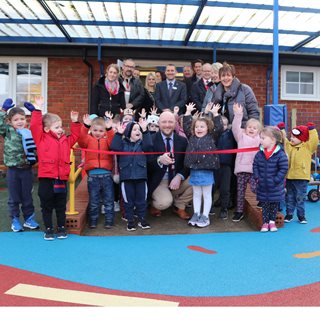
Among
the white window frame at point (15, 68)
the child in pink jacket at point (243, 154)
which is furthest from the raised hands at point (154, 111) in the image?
the white window frame at point (15, 68)

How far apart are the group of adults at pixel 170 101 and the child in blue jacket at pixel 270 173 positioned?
81cm

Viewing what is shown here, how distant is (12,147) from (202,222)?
2639 millimetres

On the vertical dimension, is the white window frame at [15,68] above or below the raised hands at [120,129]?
above

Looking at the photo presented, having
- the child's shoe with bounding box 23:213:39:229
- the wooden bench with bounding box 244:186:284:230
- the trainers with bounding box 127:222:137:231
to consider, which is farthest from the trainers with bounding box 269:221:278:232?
the child's shoe with bounding box 23:213:39:229

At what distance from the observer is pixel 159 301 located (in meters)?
2.94

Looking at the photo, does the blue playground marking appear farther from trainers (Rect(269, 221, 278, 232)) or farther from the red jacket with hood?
the red jacket with hood

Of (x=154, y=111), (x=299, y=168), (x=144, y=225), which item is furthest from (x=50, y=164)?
(x=299, y=168)

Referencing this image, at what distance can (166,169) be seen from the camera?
18.1ft

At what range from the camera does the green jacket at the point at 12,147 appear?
4988mm

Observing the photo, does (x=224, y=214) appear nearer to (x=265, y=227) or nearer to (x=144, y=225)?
(x=265, y=227)

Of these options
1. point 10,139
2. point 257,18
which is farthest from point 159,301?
point 257,18

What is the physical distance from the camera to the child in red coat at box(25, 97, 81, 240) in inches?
185

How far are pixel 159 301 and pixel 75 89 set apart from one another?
8.05 metres

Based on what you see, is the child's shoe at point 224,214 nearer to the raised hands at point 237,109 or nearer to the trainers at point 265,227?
the trainers at point 265,227
